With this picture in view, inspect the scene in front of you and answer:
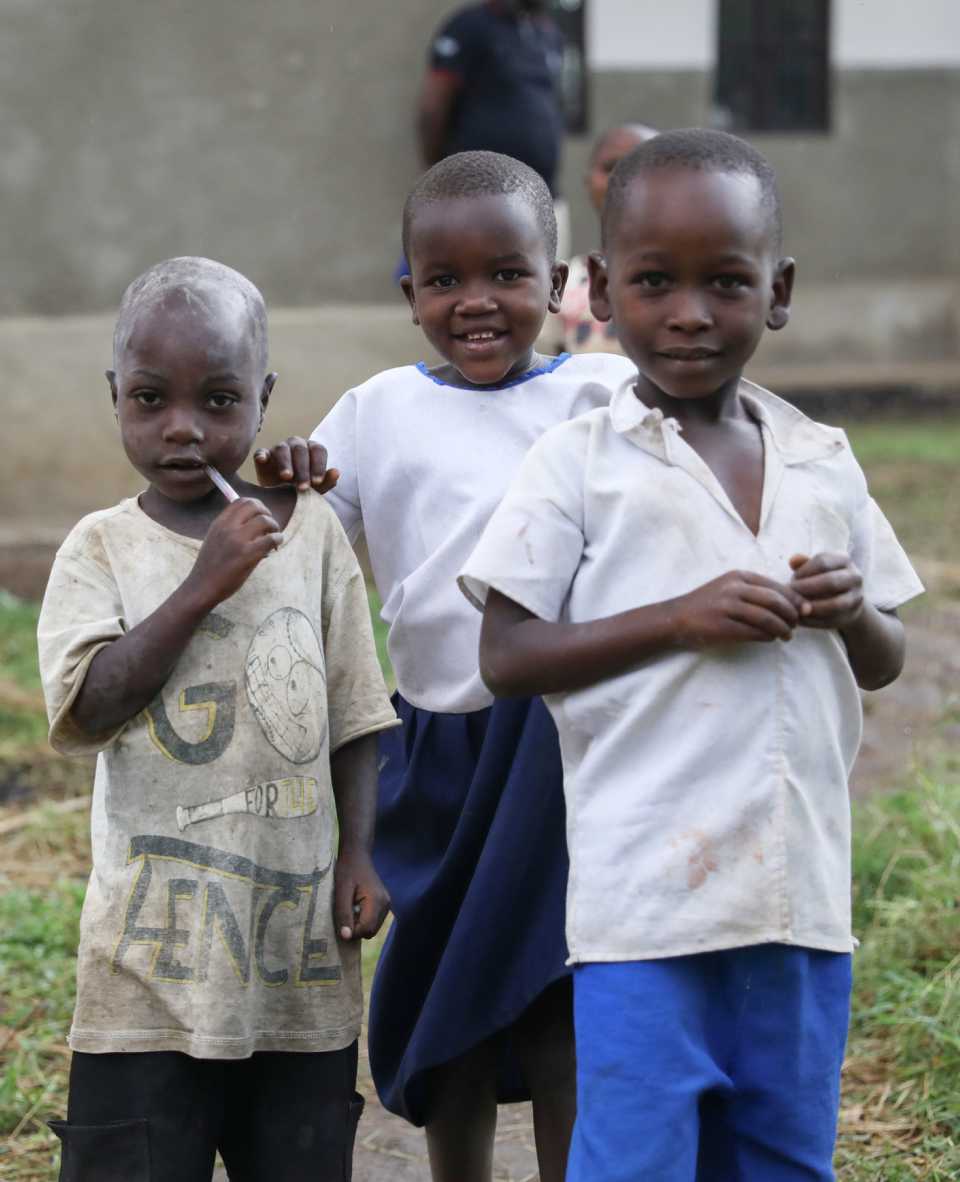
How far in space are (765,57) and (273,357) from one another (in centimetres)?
661

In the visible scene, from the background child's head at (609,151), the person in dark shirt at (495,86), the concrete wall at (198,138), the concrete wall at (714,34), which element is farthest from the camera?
the concrete wall at (714,34)

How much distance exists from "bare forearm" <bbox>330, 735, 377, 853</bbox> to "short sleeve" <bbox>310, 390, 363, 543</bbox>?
0.30 meters

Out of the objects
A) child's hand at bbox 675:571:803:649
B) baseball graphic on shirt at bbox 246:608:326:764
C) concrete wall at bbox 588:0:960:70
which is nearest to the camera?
child's hand at bbox 675:571:803:649

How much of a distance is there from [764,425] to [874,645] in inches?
10.3

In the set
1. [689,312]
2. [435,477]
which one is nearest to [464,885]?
[435,477]

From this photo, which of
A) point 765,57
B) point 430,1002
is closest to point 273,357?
point 430,1002

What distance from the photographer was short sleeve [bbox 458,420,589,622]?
72.8 inches

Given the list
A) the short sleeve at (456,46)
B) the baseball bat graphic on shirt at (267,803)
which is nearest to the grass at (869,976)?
the baseball bat graphic on shirt at (267,803)

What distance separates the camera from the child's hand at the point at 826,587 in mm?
1747

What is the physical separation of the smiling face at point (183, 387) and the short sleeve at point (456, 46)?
478 centimetres

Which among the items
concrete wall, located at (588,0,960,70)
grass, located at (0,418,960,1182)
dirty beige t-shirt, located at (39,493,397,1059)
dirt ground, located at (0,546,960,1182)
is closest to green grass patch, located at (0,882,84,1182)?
grass, located at (0,418,960,1182)

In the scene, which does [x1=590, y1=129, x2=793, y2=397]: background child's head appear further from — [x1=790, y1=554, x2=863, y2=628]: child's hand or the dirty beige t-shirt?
the dirty beige t-shirt

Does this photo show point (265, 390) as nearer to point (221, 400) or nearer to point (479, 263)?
point (221, 400)

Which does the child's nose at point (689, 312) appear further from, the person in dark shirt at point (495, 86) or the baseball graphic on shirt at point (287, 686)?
the person in dark shirt at point (495, 86)
